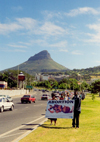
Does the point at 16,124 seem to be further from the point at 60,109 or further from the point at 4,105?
the point at 4,105

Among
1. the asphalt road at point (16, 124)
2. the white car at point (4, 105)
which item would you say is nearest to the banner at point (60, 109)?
the asphalt road at point (16, 124)

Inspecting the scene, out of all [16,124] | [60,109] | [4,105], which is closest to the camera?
[60,109]

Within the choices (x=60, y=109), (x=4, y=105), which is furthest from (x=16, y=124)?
(x=4, y=105)

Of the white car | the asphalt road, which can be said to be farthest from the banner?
the white car

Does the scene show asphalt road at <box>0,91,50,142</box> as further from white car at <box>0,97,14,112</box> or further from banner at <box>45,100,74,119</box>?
white car at <box>0,97,14,112</box>

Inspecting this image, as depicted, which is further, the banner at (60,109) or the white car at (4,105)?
the white car at (4,105)

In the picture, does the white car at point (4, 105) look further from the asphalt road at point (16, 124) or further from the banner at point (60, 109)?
the banner at point (60, 109)

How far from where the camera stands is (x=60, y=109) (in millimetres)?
13469

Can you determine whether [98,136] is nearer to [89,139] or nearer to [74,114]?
[89,139]

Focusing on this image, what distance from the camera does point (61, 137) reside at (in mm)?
9812

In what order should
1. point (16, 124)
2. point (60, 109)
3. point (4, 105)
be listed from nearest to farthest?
point (60, 109) < point (16, 124) < point (4, 105)

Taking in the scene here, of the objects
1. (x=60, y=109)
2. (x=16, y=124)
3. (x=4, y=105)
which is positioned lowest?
(x=16, y=124)

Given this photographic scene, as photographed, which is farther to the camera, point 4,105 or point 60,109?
point 4,105

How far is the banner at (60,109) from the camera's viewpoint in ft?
43.4
